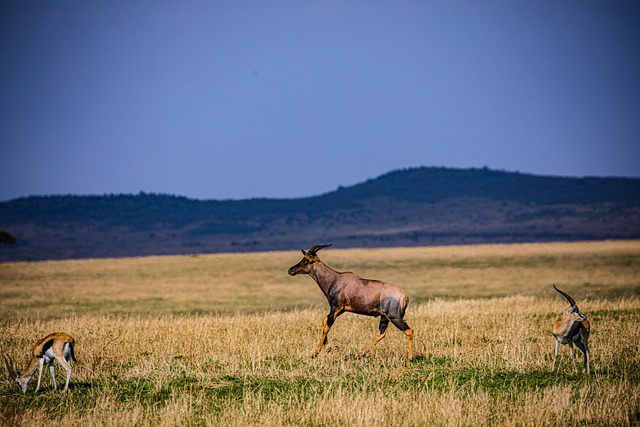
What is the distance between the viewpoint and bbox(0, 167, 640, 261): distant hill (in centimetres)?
12781

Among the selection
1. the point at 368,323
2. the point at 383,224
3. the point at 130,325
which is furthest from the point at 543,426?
the point at 383,224

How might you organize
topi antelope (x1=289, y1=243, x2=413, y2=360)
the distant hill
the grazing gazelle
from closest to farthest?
the grazing gazelle < topi antelope (x1=289, y1=243, x2=413, y2=360) < the distant hill

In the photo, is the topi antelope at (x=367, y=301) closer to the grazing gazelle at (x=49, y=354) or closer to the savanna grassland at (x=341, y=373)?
the savanna grassland at (x=341, y=373)

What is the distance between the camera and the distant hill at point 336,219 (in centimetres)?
12781

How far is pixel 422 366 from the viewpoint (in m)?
13.8

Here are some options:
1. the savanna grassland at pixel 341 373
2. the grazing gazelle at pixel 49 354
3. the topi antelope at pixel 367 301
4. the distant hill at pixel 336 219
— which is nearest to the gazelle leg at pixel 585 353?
the savanna grassland at pixel 341 373

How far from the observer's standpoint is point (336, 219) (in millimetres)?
158500

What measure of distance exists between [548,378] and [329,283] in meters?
4.53

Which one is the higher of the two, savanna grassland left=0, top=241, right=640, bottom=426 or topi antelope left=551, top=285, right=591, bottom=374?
topi antelope left=551, top=285, right=591, bottom=374

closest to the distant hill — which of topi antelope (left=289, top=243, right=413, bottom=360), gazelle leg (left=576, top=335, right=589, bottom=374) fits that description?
topi antelope (left=289, top=243, right=413, bottom=360)

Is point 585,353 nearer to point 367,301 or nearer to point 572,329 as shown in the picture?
point 572,329

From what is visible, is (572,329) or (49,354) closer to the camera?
(49,354)

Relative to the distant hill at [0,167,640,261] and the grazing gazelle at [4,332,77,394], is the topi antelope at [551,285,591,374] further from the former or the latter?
the distant hill at [0,167,640,261]

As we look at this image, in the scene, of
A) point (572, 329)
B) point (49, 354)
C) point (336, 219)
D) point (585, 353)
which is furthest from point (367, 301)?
point (336, 219)
